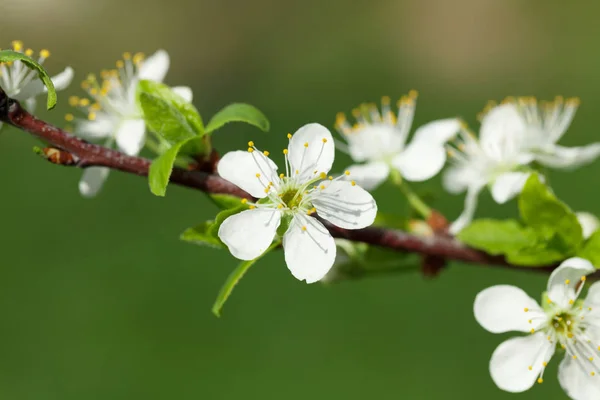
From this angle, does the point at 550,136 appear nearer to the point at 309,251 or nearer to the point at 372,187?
the point at 372,187

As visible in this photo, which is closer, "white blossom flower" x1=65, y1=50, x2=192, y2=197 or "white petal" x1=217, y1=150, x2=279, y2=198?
"white petal" x1=217, y1=150, x2=279, y2=198

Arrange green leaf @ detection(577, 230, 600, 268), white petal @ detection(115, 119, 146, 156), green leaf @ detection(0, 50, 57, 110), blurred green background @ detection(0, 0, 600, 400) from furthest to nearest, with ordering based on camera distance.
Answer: blurred green background @ detection(0, 0, 600, 400), white petal @ detection(115, 119, 146, 156), green leaf @ detection(577, 230, 600, 268), green leaf @ detection(0, 50, 57, 110)

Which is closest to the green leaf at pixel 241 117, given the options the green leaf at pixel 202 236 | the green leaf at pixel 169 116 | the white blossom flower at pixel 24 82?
the green leaf at pixel 169 116

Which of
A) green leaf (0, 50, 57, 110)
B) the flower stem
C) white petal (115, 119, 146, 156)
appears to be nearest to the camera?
green leaf (0, 50, 57, 110)

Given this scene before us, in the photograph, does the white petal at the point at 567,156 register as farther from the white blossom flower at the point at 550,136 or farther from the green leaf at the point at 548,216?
the green leaf at the point at 548,216

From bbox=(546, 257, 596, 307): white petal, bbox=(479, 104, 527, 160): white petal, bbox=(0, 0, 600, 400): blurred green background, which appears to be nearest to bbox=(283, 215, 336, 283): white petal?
bbox=(546, 257, 596, 307): white petal

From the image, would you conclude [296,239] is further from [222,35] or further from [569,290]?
[222,35]

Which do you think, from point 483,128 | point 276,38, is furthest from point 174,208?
point 483,128

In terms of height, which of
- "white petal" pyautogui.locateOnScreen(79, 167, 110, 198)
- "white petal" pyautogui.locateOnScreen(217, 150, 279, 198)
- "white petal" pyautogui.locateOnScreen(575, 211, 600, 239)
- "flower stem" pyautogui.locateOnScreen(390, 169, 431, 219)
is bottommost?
"white petal" pyautogui.locateOnScreen(217, 150, 279, 198)

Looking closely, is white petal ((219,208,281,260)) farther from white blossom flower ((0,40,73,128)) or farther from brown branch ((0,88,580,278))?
white blossom flower ((0,40,73,128))
